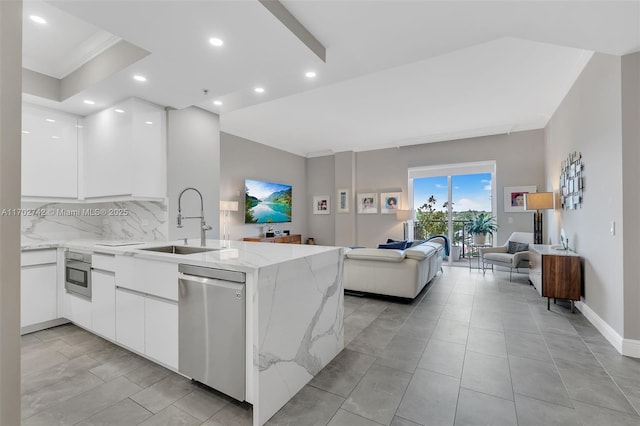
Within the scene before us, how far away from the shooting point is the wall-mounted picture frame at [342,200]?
7637mm

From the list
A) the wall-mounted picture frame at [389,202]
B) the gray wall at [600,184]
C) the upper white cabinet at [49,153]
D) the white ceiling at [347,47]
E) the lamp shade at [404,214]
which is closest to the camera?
the white ceiling at [347,47]

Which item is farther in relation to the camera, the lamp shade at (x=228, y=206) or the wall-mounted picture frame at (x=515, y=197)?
the wall-mounted picture frame at (x=515, y=197)

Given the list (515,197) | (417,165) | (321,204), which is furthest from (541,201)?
(321,204)

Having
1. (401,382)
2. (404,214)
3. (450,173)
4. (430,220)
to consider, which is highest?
(450,173)

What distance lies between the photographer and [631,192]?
2.35 metres

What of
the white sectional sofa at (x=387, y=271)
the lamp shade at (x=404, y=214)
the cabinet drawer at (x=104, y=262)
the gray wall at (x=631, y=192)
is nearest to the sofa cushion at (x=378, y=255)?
the white sectional sofa at (x=387, y=271)

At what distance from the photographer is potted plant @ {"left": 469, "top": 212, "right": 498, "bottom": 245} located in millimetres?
6037

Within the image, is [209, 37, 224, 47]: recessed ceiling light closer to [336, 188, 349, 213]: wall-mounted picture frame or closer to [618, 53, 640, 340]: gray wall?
[618, 53, 640, 340]: gray wall

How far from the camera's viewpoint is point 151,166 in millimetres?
3123

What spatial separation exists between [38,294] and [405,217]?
20.5 ft

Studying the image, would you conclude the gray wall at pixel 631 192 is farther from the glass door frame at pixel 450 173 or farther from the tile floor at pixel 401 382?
the glass door frame at pixel 450 173

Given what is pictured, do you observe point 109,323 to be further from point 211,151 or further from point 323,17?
point 323,17

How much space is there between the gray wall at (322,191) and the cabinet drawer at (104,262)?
19.0 ft

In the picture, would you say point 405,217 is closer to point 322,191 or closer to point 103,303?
point 322,191
